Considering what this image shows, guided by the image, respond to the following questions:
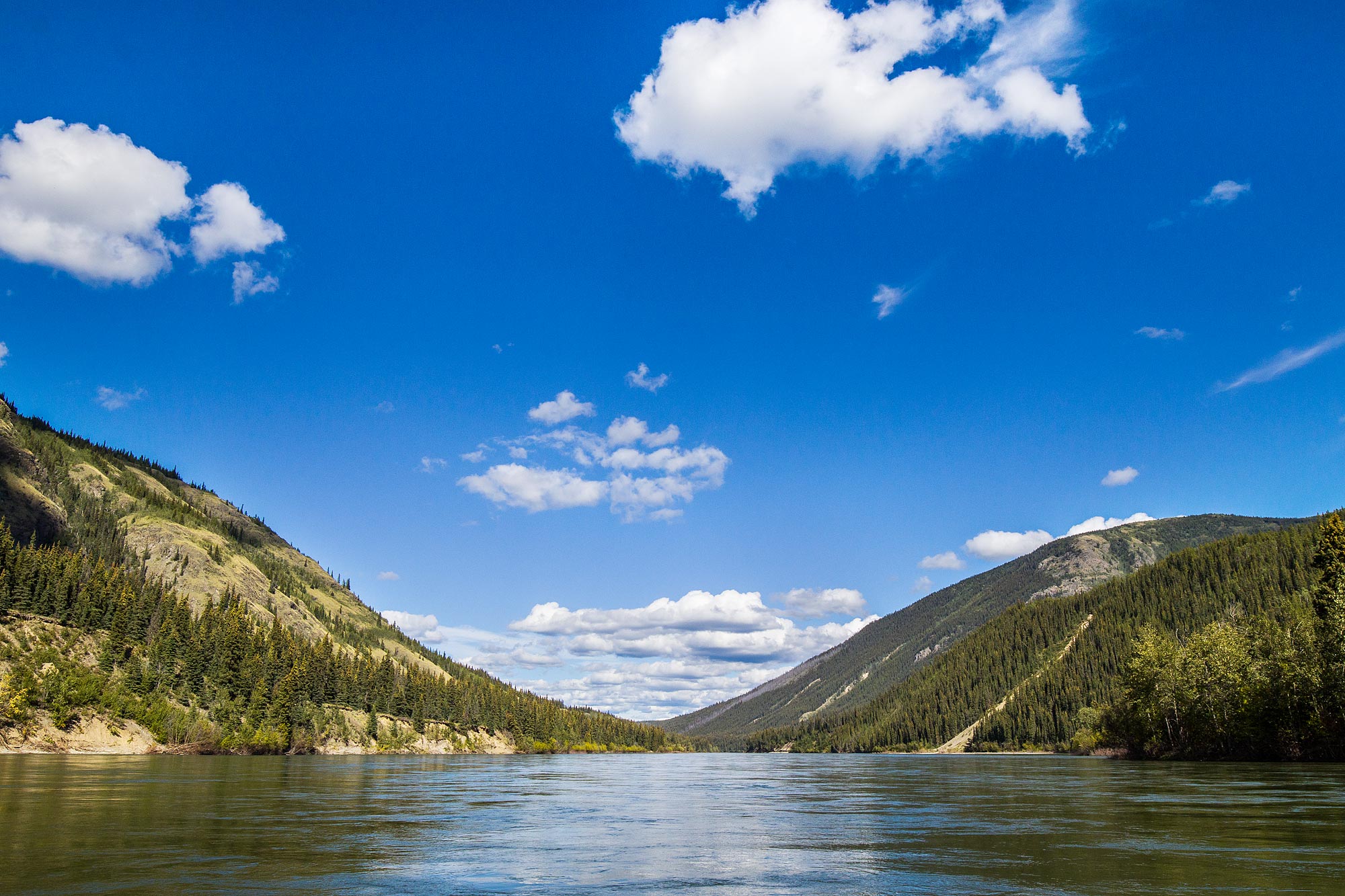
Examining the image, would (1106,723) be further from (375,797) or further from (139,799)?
(139,799)

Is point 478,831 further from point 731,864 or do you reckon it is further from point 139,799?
point 139,799

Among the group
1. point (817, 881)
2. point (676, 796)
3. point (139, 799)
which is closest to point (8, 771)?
point (139, 799)

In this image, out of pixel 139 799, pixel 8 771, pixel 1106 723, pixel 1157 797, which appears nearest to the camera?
pixel 139 799

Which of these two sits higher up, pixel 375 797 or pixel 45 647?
pixel 45 647

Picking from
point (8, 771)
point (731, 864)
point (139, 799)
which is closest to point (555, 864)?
point (731, 864)

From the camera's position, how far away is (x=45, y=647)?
141500 millimetres

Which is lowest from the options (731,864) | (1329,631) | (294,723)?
(294,723)

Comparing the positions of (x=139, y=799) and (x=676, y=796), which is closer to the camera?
(x=139, y=799)

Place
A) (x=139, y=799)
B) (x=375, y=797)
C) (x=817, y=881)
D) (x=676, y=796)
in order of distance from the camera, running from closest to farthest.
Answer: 1. (x=817, y=881)
2. (x=139, y=799)
3. (x=375, y=797)
4. (x=676, y=796)

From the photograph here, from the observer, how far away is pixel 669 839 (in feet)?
103

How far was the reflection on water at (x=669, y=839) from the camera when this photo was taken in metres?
20.1

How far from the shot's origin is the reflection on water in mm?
20078

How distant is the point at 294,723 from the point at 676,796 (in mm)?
144010

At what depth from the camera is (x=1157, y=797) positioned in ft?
148
